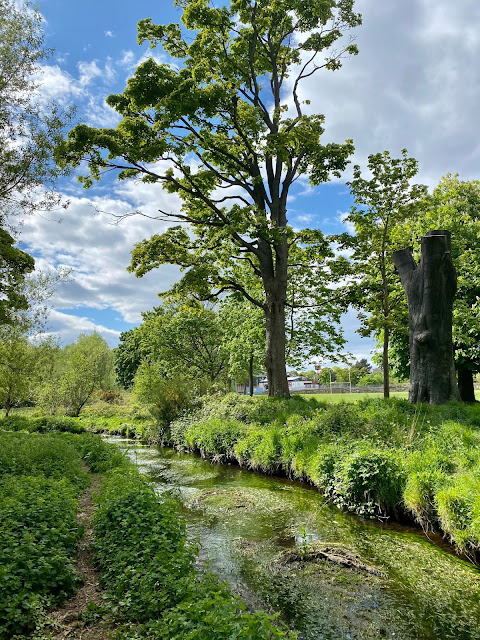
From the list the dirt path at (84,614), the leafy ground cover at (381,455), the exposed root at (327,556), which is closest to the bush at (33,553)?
the dirt path at (84,614)

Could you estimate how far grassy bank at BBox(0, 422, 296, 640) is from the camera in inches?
132

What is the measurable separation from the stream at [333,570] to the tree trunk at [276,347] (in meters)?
8.37

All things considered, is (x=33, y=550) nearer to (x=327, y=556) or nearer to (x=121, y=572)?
(x=121, y=572)

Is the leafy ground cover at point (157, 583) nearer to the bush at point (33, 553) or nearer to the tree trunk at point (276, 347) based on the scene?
the bush at point (33, 553)

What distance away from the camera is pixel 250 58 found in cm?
1691

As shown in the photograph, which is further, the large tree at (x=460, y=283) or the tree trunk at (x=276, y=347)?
the large tree at (x=460, y=283)

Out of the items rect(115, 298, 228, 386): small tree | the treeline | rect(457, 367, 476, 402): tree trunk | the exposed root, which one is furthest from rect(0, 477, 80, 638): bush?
rect(115, 298, 228, 386): small tree

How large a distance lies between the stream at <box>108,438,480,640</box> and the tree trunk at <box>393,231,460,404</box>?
5.96 m

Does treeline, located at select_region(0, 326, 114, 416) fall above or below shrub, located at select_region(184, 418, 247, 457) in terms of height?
above

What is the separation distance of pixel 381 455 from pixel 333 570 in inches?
116

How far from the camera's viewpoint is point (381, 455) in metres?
8.33

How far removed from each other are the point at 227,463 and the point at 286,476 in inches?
145

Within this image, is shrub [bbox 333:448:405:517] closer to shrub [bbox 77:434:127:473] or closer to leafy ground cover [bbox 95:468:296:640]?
leafy ground cover [bbox 95:468:296:640]

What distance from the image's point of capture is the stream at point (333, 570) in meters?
4.70
